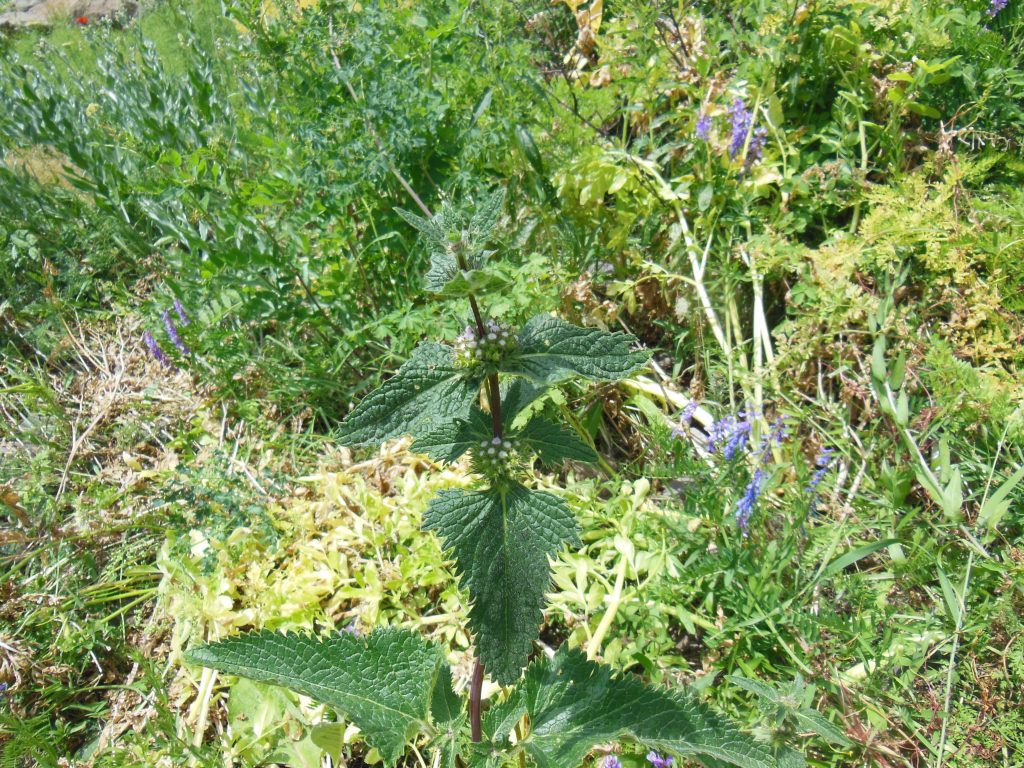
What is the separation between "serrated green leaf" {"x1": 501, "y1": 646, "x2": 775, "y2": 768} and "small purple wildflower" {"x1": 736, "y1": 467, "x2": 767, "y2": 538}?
0.50 meters

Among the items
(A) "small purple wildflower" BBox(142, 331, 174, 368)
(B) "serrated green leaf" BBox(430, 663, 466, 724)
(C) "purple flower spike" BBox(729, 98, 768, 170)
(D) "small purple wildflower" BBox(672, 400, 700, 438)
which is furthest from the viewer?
(A) "small purple wildflower" BBox(142, 331, 174, 368)

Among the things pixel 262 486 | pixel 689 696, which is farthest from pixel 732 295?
pixel 262 486

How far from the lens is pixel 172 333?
253cm

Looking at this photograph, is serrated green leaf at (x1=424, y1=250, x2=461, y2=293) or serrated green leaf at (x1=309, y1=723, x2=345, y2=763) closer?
serrated green leaf at (x1=424, y1=250, x2=461, y2=293)

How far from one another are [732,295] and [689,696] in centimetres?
136

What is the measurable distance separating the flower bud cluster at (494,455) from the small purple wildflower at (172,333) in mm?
1795

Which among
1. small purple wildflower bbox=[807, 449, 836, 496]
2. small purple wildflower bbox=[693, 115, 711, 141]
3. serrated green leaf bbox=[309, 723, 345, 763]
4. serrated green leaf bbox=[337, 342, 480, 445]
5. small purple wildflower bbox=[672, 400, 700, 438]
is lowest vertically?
serrated green leaf bbox=[309, 723, 345, 763]

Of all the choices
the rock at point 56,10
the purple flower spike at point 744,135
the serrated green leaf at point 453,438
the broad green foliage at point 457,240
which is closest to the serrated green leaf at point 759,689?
the serrated green leaf at point 453,438

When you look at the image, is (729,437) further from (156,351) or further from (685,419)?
(156,351)

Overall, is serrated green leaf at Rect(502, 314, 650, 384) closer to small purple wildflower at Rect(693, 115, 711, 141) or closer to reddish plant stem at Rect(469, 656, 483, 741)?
reddish plant stem at Rect(469, 656, 483, 741)

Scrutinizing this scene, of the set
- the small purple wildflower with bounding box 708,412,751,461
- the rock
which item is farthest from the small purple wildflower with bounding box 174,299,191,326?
the rock

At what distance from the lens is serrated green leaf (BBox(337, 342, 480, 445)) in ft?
3.19

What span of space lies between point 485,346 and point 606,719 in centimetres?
68

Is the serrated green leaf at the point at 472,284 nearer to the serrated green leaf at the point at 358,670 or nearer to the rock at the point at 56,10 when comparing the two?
the serrated green leaf at the point at 358,670
